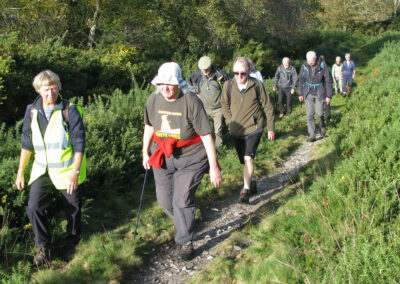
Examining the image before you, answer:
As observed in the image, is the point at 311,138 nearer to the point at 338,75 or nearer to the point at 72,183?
the point at 72,183

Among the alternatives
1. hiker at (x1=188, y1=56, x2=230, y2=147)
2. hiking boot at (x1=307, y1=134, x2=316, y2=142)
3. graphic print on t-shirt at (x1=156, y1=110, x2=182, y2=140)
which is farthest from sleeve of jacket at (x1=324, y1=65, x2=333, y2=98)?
graphic print on t-shirt at (x1=156, y1=110, x2=182, y2=140)

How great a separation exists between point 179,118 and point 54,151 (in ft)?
4.25

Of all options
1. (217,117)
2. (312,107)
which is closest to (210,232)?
(217,117)

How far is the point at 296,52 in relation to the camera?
2522cm

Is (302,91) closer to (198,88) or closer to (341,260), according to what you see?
(198,88)

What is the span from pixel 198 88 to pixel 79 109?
3.64m

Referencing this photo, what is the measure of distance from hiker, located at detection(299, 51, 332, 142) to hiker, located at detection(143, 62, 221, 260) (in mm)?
5203

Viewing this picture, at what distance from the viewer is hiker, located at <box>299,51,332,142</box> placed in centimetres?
791

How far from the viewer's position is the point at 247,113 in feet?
16.5

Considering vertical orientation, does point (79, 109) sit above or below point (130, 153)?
above

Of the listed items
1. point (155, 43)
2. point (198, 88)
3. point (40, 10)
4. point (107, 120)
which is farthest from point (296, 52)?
point (107, 120)

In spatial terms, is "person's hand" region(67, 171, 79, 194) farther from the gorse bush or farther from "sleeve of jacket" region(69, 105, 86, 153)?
the gorse bush

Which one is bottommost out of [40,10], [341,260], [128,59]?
[341,260]

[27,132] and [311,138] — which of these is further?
[311,138]
